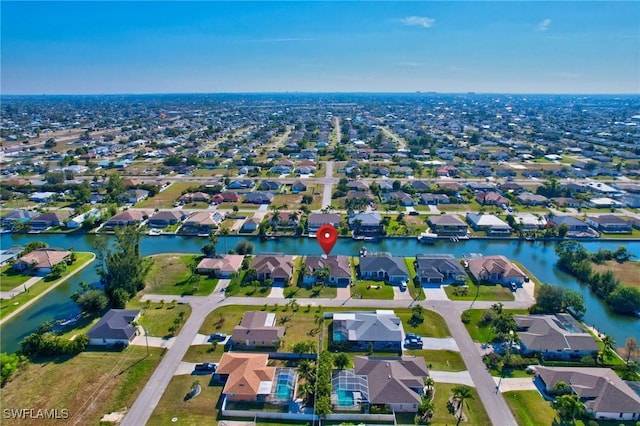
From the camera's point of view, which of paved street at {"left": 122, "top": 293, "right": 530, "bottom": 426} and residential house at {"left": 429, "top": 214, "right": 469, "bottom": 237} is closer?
paved street at {"left": 122, "top": 293, "right": 530, "bottom": 426}

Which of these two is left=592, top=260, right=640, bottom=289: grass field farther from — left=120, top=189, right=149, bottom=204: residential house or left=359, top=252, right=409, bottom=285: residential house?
left=120, top=189, right=149, bottom=204: residential house

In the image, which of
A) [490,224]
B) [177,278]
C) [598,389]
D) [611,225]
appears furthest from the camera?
[611,225]

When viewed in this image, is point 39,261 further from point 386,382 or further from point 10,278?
point 386,382

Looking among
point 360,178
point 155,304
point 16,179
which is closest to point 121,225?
→ point 155,304

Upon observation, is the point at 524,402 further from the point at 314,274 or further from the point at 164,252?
the point at 164,252

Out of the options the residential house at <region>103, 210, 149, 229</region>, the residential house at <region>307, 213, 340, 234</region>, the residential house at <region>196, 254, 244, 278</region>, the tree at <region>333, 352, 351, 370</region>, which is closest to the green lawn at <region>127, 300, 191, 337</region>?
the residential house at <region>196, 254, 244, 278</region>

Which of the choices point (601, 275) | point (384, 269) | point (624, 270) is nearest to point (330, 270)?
point (384, 269)
